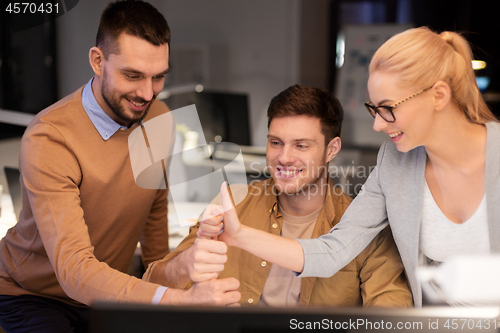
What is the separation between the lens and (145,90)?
3.82 ft

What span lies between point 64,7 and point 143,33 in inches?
21.2

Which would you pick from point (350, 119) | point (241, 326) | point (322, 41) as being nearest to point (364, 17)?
point (322, 41)

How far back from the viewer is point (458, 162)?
39.4 inches

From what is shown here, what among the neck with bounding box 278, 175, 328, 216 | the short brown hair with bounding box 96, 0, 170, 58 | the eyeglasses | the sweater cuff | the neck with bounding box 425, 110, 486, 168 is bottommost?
the sweater cuff

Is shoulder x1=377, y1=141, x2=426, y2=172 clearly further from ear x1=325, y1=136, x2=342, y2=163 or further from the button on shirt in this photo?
the button on shirt

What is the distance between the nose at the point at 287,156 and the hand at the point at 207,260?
0.44m

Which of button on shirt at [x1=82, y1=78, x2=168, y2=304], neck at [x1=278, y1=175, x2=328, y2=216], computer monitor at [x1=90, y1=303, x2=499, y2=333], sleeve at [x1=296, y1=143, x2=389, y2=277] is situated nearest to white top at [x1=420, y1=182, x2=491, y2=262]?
sleeve at [x1=296, y1=143, x2=389, y2=277]

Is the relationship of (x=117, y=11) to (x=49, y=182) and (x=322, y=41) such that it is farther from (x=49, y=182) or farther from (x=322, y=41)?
(x=322, y=41)

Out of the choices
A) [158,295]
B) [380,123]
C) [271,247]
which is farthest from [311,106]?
[158,295]

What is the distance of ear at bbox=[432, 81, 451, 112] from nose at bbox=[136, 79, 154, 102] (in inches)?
28.1

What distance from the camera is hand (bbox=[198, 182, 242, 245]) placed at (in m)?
1.01

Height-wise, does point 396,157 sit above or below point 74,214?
above

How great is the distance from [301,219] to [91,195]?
2.10ft

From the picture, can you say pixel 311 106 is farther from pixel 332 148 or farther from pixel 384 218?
pixel 384 218
